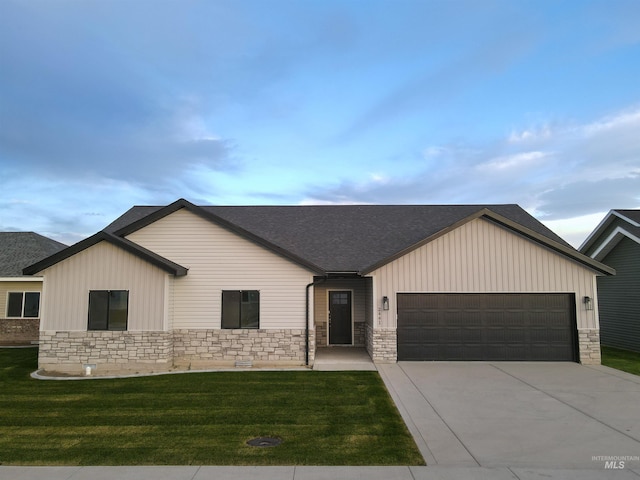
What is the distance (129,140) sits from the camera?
1758 cm

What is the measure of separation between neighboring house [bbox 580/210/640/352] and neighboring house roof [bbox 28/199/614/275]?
96.3 inches

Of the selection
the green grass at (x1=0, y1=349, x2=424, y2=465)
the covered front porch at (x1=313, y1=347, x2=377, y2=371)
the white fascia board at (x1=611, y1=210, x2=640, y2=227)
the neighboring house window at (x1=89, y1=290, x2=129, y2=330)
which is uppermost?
the white fascia board at (x1=611, y1=210, x2=640, y2=227)

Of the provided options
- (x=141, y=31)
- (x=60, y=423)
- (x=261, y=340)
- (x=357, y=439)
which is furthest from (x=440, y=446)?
(x=141, y=31)

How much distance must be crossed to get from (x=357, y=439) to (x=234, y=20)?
1143 centimetres

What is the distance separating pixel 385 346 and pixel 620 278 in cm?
1140

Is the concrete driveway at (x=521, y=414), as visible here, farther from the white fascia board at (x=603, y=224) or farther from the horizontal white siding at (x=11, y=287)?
the horizontal white siding at (x=11, y=287)

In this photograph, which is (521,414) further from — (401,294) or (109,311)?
(109,311)

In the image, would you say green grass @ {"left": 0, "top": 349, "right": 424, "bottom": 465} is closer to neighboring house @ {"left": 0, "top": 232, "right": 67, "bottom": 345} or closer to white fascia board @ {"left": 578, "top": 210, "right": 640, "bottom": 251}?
neighboring house @ {"left": 0, "top": 232, "right": 67, "bottom": 345}

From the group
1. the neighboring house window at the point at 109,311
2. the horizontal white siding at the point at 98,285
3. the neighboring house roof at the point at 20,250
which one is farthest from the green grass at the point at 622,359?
the neighboring house roof at the point at 20,250

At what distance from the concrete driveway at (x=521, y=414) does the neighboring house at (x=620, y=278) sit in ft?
18.6

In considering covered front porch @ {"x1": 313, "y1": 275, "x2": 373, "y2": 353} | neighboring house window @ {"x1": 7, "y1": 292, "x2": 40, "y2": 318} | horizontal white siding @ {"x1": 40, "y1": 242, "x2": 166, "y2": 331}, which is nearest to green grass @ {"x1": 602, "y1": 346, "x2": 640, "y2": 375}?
covered front porch @ {"x1": 313, "y1": 275, "x2": 373, "y2": 353}

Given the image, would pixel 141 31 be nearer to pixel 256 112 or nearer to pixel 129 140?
pixel 256 112

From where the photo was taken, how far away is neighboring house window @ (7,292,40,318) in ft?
59.5

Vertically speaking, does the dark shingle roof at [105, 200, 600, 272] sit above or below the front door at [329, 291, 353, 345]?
above
